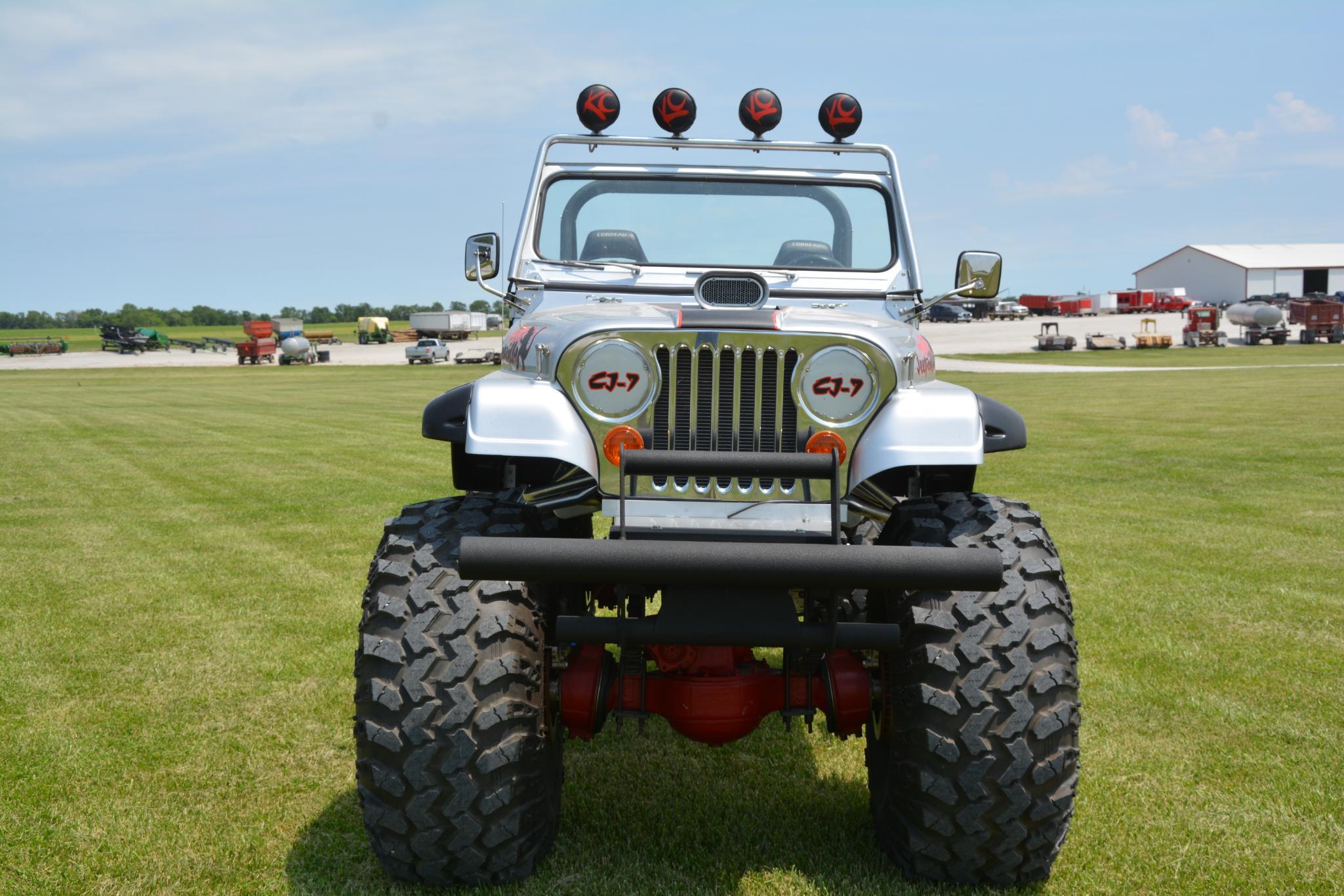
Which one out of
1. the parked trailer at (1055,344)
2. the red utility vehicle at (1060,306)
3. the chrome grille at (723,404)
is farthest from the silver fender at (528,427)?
the red utility vehicle at (1060,306)

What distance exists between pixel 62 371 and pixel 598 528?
55.6 m

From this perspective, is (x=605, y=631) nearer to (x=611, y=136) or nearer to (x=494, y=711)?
(x=494, y=711)

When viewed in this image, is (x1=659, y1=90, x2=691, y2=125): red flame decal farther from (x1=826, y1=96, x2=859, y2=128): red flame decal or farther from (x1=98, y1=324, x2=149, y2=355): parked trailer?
(x1=98, y1=324, x2=149, y2=355): parked trailer

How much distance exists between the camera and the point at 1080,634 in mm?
6523

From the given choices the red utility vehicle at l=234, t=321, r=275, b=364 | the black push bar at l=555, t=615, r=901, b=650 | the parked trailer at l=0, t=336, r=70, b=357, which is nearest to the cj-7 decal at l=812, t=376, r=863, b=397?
the black push bar at l=555, t=615, r=901, b=650

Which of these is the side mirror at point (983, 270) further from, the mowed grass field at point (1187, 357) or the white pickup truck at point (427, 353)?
the white pickup truck at point (427, 353)

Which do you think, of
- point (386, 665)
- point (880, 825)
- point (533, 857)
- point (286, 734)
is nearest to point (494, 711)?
point (386, 665)

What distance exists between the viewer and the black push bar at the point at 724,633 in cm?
301

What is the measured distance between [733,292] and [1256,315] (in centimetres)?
6107

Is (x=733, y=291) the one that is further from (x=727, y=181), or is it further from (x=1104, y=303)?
(x=1104, y=303)

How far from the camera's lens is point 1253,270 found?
336 feet

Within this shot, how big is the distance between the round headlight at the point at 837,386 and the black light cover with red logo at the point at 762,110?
7.28 ft

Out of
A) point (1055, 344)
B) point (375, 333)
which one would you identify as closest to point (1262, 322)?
point (1055, 344)

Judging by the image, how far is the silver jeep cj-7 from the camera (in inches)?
120
